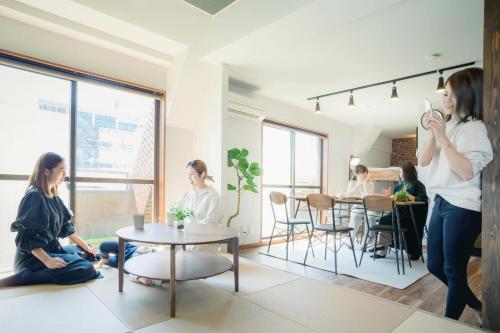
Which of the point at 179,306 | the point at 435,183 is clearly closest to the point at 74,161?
the point at 179,306

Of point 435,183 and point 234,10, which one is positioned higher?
point 234,10

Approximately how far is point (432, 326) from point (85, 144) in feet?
11.1

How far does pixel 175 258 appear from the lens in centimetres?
195

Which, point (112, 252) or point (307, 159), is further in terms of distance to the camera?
point (307, 159)

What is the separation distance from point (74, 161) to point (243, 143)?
7.35ft

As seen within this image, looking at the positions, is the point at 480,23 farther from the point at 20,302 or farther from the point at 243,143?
the point at 20,302

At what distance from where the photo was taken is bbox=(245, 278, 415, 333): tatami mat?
176 cm

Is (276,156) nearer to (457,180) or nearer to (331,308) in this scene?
(331,308)

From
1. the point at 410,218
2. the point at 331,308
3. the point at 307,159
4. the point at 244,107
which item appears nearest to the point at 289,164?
the point at 307,159

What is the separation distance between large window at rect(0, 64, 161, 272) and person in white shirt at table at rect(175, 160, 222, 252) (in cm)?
87

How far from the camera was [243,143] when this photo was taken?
4.45 m

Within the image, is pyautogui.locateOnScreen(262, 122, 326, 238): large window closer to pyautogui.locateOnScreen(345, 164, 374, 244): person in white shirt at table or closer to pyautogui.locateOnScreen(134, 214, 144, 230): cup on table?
pyautogui.locateOnScreen(345, 164, 374, 244): person in white shirt at table

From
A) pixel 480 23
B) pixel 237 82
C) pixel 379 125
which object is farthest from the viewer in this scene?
pixel 379 125

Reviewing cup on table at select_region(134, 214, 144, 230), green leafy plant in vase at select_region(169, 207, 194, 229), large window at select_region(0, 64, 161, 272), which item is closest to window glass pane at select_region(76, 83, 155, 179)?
large window at select_region(0, 64, 161, 272)
